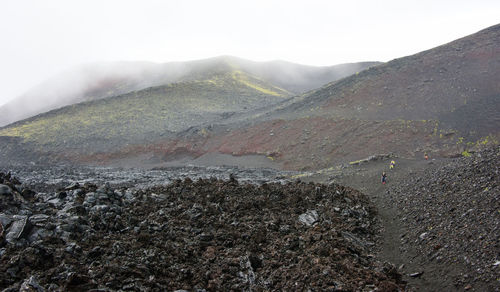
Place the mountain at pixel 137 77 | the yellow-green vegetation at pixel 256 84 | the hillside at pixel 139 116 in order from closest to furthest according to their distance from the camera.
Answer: the hillside at pixel 139 116, the yellow-green vegetation at pixel 256 84, the mountain at pixel 137 77

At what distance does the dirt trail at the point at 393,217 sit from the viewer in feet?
25.7

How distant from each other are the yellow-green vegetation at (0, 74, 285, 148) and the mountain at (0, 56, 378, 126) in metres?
18.7

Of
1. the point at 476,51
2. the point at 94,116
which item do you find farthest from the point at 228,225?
the point at 94,116

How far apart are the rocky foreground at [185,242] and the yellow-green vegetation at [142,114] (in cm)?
3418

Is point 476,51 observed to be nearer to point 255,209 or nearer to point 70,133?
point 255,209

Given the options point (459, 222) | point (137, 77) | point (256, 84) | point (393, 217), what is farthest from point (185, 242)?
point (137, 77)

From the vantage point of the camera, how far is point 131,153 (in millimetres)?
45625

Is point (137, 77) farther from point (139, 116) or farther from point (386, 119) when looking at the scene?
point (386, 119)

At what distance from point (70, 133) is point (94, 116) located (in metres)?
8.36

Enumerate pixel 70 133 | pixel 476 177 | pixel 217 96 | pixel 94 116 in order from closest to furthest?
pixel 476 177
pixel 70 133
pixel 94 116
pixel 217 96

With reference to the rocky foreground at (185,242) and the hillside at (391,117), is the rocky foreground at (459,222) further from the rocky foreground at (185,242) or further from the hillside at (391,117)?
the hillside at (391,117)

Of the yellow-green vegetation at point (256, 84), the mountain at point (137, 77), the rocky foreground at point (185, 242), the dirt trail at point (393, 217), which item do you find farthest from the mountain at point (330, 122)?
the mountain at point (137, 77)

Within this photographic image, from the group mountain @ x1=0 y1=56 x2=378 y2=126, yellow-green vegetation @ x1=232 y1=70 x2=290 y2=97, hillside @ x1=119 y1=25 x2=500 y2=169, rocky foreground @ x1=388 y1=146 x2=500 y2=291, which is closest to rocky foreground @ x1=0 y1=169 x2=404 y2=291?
rocky foreground @ x1=388 y1=146 x2=500 y2=291

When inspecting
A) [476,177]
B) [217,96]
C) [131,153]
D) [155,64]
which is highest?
[155,64]
